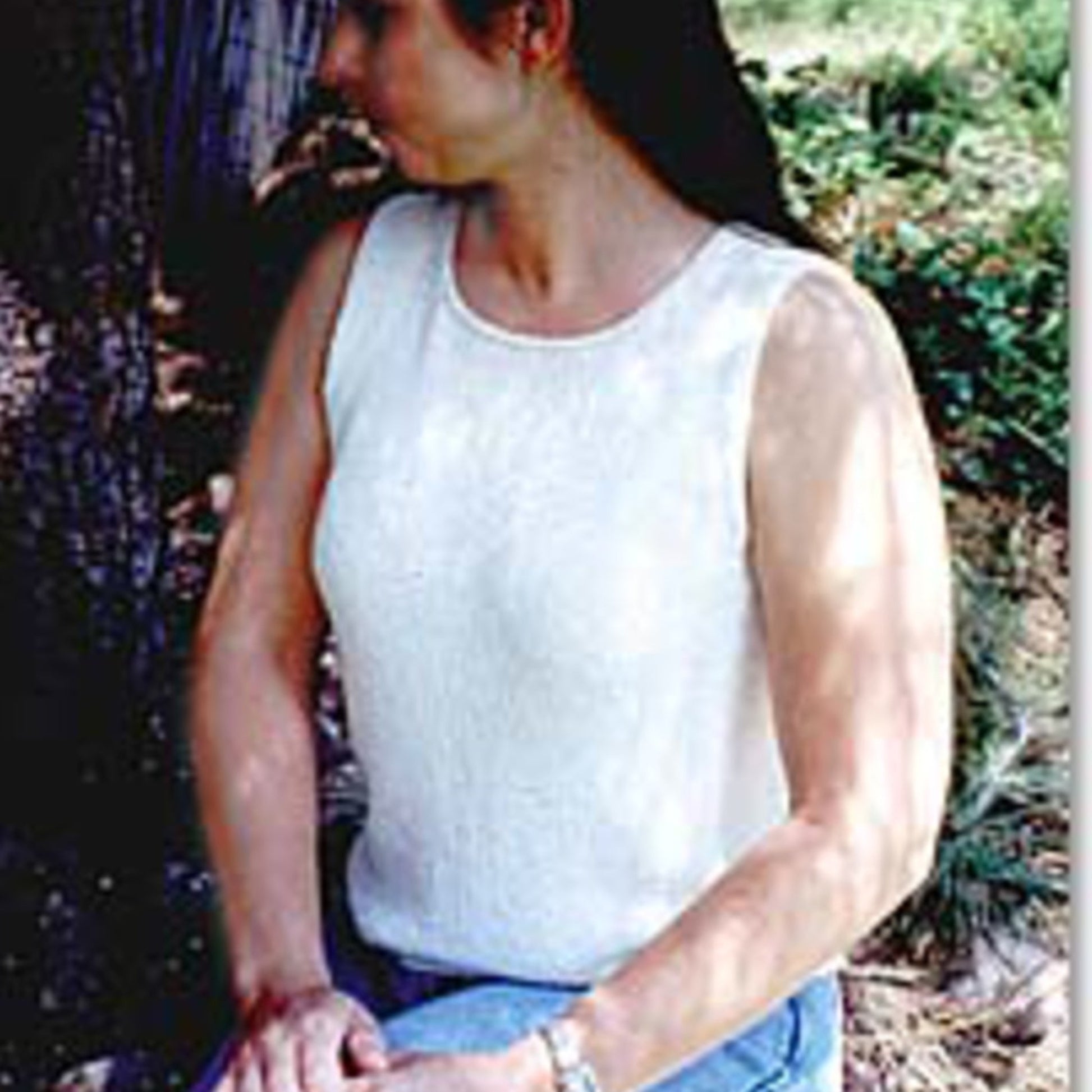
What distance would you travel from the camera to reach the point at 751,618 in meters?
1.62

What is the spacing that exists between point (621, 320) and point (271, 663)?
380mm

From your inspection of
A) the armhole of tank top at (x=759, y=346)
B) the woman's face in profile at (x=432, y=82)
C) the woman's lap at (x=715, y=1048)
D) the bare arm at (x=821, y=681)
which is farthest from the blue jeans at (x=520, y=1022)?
the woman's face in profile at (x=432, y=82)

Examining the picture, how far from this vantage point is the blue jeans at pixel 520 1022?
1643 mm

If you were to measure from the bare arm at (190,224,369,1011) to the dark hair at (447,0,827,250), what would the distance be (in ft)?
0.82

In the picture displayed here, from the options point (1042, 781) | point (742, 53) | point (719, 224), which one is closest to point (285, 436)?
point (719, 224)

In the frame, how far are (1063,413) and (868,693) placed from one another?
1.53 metres

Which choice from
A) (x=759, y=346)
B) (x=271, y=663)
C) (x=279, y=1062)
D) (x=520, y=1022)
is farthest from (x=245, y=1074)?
(x=759, y=346)

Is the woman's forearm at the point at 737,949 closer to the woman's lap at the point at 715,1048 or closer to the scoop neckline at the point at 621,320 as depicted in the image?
the woman's lap at the point at 715,1048

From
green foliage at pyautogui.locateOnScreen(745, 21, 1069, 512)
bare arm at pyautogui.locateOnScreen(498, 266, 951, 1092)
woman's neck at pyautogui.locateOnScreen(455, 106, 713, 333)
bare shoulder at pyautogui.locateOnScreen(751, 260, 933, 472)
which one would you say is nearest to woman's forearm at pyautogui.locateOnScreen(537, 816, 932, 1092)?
bare arm at pyautogui.locateOnScreen(498, 266, 951, 1092)

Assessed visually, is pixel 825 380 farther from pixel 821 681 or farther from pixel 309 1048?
pixel 309 1048

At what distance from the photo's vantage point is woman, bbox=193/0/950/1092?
1547 mm

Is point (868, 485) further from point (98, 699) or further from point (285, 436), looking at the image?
point (98, 699)

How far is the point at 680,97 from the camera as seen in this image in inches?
62.8

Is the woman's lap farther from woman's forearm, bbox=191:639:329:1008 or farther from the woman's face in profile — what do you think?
the woman's face in profile
